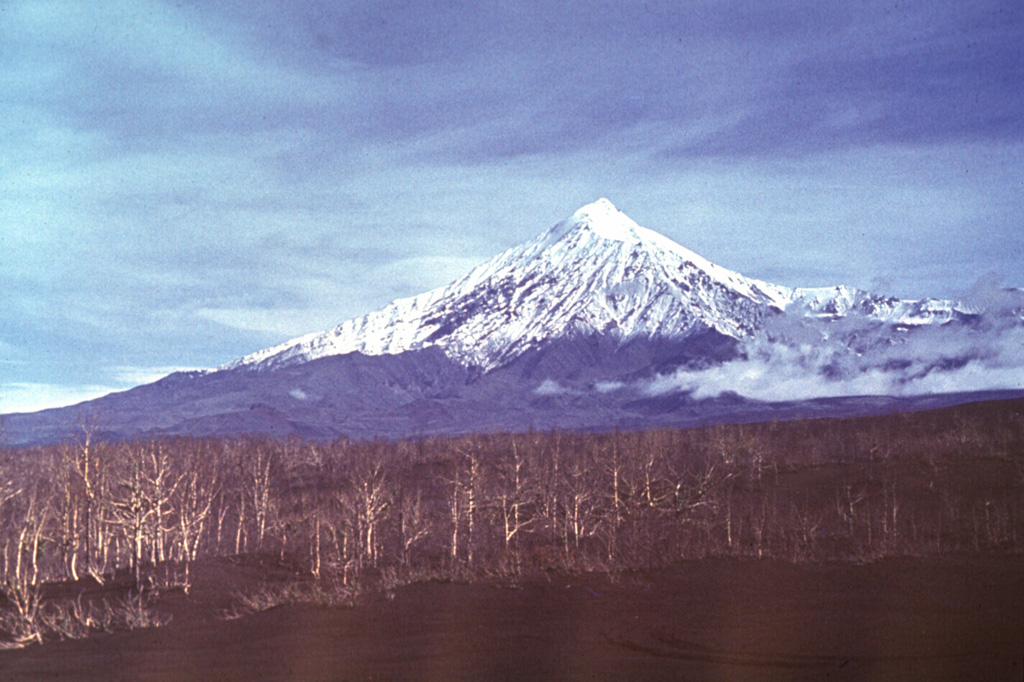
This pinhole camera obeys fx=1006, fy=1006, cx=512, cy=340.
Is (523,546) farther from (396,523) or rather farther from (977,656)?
(977,656)

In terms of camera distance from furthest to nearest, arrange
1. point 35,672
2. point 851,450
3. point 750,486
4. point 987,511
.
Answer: point 851,450 → point 750,486 → point 987,511 → point 35,672

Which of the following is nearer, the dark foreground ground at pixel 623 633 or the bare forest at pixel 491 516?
the dark foreground ground at pixel 623 633

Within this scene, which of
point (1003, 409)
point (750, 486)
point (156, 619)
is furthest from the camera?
point (1003, 409)

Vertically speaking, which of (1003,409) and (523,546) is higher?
(1003,409)

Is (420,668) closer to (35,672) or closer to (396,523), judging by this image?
(35,672)

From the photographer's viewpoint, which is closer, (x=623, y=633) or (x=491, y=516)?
(x=623, y=633)

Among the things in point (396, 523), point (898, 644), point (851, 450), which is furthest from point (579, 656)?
point (851, 450)

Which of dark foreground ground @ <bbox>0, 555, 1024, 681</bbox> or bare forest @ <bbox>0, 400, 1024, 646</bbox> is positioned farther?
bare forest @ <bbox>0, 400, 1024, 646</bbox>

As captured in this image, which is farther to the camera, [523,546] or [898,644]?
[523,546]
